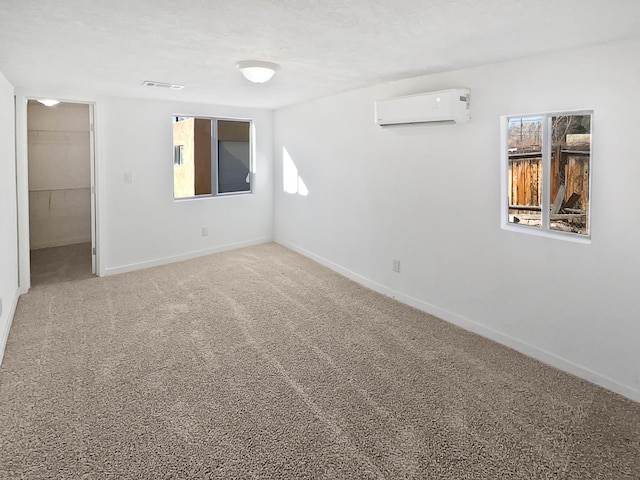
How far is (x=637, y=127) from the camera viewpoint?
96.5 inches

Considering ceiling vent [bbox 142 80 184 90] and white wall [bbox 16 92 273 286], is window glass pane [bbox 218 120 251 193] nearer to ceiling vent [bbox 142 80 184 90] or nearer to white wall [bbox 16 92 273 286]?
white wall [bbox 16 92 273 286]

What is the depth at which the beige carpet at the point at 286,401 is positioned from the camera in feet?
6.73

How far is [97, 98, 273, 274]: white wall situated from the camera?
16.8ft

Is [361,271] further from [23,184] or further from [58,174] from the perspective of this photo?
[58,174]

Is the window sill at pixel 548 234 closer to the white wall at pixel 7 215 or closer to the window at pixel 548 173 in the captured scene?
the window at pixel 548 173

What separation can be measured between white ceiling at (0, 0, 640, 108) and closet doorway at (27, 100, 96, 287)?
119 inches

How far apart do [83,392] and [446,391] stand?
2.19m

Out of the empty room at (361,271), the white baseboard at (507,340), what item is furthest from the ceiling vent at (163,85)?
the white baseboard at (507,340)

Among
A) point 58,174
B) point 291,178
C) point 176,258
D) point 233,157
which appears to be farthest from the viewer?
point 233,157

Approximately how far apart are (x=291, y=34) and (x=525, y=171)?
1973 millimetres

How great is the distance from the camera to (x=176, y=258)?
5840 millimetres

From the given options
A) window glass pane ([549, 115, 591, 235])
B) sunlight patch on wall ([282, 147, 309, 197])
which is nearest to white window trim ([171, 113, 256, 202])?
sunlight patch on wall ([282, 147, 309, 197])

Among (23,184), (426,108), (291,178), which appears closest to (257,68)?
(426,108)

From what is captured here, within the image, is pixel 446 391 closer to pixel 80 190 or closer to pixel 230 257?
pixel 230 257
